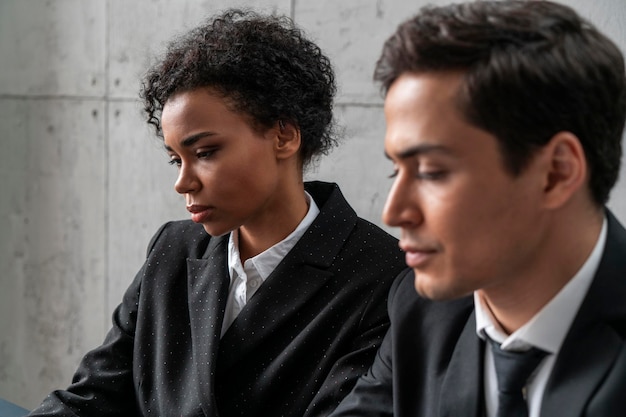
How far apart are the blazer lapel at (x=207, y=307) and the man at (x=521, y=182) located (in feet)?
2.37

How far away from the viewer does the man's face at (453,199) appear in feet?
4.07

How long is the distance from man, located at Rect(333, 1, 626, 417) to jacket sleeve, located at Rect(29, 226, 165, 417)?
1004 mm

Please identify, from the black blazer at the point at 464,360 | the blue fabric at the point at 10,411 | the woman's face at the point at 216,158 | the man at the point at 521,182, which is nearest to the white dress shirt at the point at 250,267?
the woman's face at the point at 216,158

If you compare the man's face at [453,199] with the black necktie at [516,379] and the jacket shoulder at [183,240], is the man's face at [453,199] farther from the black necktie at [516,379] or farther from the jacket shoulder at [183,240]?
the jacket shoulder at [183,240]

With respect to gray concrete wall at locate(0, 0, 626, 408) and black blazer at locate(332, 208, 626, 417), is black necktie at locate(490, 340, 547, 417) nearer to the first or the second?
black blazer at locate(332, 208, 626, 417)

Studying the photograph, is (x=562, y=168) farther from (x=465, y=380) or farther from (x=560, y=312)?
(x=465, y=380)

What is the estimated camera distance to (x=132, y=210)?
3.33m

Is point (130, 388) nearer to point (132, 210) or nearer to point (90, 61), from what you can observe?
point (132, 210)

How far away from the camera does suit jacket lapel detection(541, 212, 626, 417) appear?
1260 millimetres

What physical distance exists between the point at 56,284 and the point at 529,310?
9.01 ft

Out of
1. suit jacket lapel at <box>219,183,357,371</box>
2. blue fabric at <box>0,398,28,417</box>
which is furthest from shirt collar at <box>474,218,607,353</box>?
blue fabric at <box>0,398,28,417</box>

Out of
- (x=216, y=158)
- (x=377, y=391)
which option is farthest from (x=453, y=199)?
(x=216, y=158)

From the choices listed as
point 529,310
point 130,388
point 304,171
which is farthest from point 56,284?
point 529,310

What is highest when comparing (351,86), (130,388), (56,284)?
(351,86)
